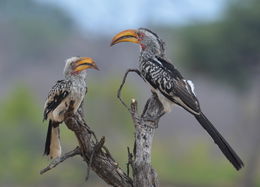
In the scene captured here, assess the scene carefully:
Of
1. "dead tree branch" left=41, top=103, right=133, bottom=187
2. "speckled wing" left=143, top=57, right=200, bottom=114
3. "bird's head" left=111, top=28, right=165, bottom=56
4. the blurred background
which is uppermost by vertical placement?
the blurred background

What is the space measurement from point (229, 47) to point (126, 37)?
1271cm

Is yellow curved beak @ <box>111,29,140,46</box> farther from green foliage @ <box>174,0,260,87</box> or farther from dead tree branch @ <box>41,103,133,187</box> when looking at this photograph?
green foliage @ <box>174,0,260,87</box>

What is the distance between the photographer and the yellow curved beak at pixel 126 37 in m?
4.72

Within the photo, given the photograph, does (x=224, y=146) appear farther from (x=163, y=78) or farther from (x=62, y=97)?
(x=62, y=97)

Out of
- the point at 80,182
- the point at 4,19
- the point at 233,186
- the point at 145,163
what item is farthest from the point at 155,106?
the point at 4,19

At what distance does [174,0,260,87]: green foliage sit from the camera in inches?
672

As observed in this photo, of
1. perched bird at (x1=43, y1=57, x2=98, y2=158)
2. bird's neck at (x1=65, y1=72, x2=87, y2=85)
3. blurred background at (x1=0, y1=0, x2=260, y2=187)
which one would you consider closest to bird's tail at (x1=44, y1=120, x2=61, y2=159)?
perched bird at (x1=43, y1=57, x2=98, y2=158)

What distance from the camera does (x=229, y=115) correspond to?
26422mm

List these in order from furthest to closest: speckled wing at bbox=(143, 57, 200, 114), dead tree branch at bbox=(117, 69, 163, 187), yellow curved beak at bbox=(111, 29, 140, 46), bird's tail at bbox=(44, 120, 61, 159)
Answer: speckled wing at bbox=(143, 57, 200, 114) < yellow curved beak at bbox=(111, 29, 140, 46) < bird's tail at bbox=(44, 120, 61, 159) < dead tree branch at bbox=(117, 69, 163, 187)

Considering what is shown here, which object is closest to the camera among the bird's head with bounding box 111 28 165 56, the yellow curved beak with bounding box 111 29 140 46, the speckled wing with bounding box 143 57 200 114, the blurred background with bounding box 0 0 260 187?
the yellow curved beak with bounding box 111 29 140 46

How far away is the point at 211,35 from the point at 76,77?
13.3 metres

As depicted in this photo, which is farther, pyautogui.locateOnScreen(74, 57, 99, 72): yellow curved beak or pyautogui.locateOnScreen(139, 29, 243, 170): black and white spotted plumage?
pyautogui.locateOnScreen(139, 29, 243, 170): black and white spotted plumage

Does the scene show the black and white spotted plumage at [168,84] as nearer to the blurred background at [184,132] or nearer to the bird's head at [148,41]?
the bird's head at [148,41]

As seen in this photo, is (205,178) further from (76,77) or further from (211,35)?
(76,77)
